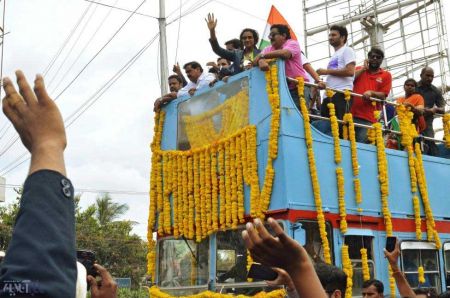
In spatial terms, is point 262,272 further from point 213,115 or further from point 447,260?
point 447,260

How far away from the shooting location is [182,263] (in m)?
6.24

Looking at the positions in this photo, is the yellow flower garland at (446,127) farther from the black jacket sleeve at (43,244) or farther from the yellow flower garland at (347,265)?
the black jacket sleeve at (43,244)

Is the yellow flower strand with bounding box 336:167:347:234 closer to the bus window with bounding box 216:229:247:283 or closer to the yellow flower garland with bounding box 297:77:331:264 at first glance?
the yellow flower garland with bounding box 297:77:331:264

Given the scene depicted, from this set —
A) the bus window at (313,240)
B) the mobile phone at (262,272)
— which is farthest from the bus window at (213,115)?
the mobile phone at (262,272)

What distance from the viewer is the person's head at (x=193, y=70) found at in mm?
6941

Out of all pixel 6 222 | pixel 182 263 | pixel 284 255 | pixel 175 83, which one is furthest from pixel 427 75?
pixel 6 222

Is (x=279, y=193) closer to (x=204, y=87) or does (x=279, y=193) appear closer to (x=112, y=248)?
(x=204, y=87)

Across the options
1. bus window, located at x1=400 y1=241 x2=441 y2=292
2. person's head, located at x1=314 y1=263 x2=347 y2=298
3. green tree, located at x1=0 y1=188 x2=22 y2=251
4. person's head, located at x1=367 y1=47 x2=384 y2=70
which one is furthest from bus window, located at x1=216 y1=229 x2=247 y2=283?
green tree, located at x1=0 y1=188 x2=22 y2=251

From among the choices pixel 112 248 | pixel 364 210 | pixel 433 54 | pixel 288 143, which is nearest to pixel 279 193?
pixel 288 143

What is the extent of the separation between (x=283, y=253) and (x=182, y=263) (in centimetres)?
501

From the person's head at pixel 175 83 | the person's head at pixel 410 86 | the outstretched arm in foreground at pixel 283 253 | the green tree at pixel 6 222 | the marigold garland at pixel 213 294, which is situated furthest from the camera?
the green tree at pixel 6 222

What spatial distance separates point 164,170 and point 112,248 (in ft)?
67.6

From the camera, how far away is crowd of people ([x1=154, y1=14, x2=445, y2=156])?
5938 millimetres

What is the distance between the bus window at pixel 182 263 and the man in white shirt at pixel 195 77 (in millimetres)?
1799
